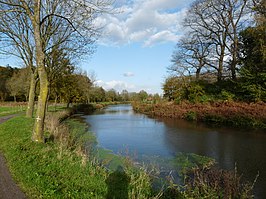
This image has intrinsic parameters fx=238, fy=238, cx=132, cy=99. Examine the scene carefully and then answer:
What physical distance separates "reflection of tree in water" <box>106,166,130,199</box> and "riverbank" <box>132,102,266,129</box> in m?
17.4

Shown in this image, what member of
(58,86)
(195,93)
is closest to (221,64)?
(195,93)

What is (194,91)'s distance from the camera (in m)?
34.0

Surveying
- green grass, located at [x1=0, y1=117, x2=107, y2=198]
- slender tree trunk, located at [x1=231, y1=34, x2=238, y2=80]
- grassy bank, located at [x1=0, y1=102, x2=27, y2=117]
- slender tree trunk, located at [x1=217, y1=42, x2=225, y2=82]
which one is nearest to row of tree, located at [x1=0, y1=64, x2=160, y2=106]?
grassy bank, located at [x1=0, y1=102, x2=27, y2=117]

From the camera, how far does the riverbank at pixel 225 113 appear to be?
21531 mm

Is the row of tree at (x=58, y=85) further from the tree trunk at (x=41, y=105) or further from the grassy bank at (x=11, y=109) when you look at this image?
the tree trunk at (x=41, y=105)

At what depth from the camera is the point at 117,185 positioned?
6.45 metres

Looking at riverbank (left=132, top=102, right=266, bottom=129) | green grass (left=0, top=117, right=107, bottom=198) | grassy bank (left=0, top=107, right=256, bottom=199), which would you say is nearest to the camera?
green grass (left=0, top=117, right=107, bottom=198)

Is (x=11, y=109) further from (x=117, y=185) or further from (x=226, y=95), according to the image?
(x=117, y=185)

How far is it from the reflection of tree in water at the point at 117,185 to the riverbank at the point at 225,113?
17.4m

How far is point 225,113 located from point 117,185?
2038 centimetres

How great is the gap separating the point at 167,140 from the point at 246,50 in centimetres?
1980

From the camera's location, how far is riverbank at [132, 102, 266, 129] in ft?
70.6

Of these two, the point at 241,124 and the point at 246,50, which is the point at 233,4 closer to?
the point at 246,50

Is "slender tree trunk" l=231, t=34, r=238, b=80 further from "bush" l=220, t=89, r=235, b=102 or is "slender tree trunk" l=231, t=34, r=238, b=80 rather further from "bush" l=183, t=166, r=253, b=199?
"bush" l=183, t=166, r=253, b=199
